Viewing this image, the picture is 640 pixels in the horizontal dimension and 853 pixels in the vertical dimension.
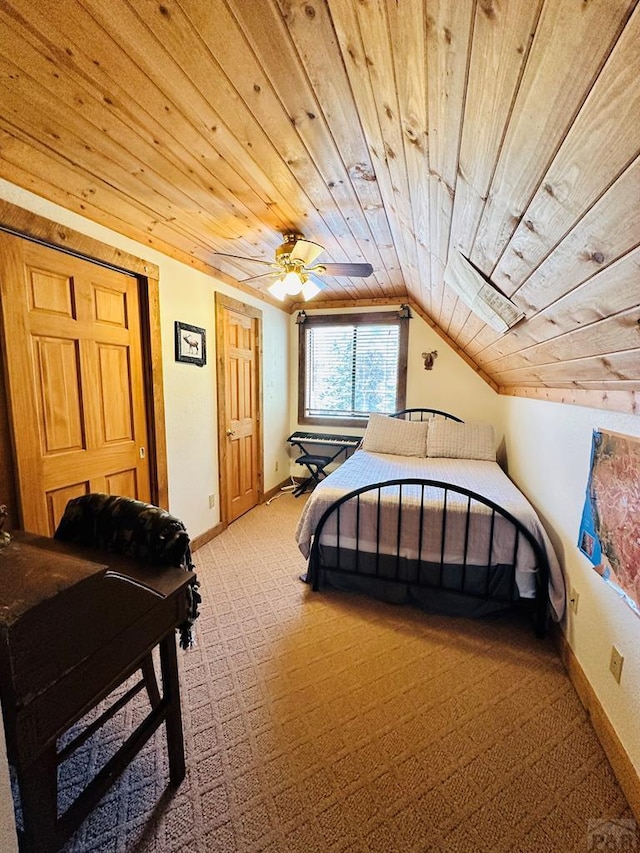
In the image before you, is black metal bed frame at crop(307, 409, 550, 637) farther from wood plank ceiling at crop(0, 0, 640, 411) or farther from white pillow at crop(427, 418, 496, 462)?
white pillow at crop(427, 418, 496, 462)

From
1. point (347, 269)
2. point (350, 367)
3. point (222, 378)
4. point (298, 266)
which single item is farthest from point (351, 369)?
point (298, 266)

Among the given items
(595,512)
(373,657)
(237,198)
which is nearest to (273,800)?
(373,657)

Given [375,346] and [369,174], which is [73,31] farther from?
[375,346]

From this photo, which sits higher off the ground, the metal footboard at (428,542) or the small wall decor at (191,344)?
the small wall decor at (191,344)

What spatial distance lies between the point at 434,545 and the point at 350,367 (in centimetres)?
269

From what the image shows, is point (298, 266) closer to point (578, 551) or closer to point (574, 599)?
point (578, 551)

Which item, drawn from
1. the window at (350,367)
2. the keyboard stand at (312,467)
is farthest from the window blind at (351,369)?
the keyboard stand at (312,467)

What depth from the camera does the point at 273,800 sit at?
118 cm

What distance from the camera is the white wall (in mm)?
1253

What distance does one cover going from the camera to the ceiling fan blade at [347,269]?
2.29 m


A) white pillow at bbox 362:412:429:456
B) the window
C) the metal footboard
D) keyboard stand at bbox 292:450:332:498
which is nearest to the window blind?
the window

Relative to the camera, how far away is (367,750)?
135cm

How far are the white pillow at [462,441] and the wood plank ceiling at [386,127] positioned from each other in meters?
1.41

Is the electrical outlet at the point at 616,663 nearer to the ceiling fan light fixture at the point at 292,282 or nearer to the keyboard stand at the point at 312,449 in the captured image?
the ceiling fan light fixture at the point at 292,282
